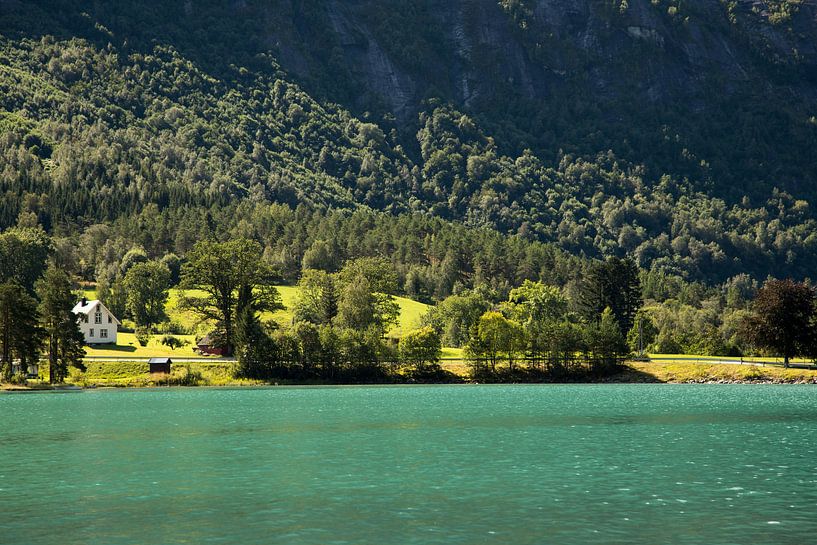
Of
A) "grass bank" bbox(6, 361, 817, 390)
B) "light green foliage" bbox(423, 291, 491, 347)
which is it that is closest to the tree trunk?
"grass bank" bbox(6, 361, 817, 390)

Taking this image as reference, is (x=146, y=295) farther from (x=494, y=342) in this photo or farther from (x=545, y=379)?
(x=545, y=379)

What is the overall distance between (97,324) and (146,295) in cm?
2841

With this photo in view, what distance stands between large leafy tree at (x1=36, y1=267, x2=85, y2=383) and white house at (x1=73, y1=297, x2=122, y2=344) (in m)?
29.1

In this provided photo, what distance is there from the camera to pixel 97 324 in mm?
164125

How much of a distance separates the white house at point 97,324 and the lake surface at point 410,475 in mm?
70497

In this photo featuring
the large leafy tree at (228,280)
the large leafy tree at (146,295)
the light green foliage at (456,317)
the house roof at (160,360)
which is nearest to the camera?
the house roof at (160,360)

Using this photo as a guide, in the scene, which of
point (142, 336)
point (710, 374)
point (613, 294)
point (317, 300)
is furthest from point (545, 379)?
point (142, 336)

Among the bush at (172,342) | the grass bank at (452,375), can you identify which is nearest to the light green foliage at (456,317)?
the grass bank at (452,375)

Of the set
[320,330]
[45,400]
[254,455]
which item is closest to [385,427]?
[254,455]

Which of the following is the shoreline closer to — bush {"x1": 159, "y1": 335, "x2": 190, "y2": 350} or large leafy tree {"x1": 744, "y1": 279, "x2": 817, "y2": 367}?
large leafy tree {"x1": 744, "y1": 279, "x2": 817, "y2": 367}

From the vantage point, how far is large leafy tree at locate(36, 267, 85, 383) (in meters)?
130

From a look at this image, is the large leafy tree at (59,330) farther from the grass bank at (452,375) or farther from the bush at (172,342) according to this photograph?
the bush at (172,342)

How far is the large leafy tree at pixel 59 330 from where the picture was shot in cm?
13012

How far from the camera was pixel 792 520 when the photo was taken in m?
38.2
